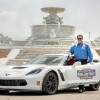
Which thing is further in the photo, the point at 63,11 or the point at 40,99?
the point at 63,11

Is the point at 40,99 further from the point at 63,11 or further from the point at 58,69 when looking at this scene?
the point at 63,11

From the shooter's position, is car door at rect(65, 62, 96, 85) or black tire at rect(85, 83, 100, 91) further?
black tire at rect(85, 83, 100, 91)

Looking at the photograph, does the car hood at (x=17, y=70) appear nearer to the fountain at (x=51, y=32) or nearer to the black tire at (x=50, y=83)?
the black tire at (x=50, y=83)

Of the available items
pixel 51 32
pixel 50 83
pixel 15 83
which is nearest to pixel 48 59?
pixel 50 83

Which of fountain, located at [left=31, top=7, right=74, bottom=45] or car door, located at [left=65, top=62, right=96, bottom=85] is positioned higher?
fountain, located at [left=31, top=7, right=74, bottom=45]

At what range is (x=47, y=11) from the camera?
324ft

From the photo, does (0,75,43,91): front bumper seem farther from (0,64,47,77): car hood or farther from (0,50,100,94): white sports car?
(0,64,47,77): car hood

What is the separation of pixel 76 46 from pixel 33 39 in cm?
7835

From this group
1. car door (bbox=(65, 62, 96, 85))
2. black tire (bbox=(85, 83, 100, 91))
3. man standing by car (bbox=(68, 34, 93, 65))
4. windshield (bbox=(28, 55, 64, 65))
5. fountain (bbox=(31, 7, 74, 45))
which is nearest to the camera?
car door (bbox=(65, 62, 96, 85))

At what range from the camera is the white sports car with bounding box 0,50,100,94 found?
1031 centimetres

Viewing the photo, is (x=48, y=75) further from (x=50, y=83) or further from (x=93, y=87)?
(x=93, y=87)

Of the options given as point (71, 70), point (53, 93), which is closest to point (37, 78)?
point (53, 93)

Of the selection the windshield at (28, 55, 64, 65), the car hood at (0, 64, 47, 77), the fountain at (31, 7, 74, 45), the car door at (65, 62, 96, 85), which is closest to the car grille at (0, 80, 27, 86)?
the car hood at (0, 64, 47, 77)

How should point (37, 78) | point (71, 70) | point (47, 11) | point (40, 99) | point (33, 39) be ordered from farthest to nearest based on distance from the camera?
point (47, 11), point (33, 39), point (71, 70), point (37, 78), point (40, 99)
